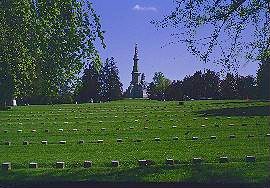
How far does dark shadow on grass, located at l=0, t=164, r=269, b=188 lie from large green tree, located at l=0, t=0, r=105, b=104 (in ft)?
13.2

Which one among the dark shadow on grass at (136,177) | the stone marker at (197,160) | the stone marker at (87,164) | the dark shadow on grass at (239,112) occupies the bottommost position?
the dark shadow on grass at (136,177)

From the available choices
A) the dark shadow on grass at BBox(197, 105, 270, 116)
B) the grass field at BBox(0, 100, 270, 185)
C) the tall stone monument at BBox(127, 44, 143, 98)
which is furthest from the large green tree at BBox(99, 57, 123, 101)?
the grass field at BBox(0, 100, 270, 185)

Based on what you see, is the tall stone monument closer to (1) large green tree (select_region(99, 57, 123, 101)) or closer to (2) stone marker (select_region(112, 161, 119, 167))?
(1) large green tree (select_region(99, 57, 123, 101))

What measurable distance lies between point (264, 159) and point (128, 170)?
4.01m

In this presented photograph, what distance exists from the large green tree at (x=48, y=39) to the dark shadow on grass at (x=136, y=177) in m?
4.03

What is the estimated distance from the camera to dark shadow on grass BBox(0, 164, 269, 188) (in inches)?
416

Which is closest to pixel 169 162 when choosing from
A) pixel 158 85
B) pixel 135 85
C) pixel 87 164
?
pixel 87 164

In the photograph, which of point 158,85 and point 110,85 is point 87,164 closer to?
point 110,85

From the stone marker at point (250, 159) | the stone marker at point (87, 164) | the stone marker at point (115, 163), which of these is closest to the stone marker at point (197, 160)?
the stone marker at point (250, 159)

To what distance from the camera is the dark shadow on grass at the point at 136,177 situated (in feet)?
34.7

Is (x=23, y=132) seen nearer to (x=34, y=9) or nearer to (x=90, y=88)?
(x=34, y=9)

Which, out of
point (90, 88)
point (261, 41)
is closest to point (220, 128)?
point (261, 41)

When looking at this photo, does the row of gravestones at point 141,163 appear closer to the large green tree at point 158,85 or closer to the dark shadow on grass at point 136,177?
the dark shadow on grass at point 136,177

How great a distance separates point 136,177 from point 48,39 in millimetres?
5719
